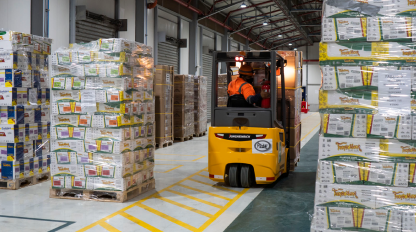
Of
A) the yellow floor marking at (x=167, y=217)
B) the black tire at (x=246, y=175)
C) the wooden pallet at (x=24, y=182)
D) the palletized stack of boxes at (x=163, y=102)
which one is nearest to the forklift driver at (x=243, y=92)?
the black tire at (x=246, y=175)

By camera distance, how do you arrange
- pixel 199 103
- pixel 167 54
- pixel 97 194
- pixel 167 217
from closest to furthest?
1. pixel 167 217
2. pixel 97 194
3. pixel 199 103
4. pixel 167 54

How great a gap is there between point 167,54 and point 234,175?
10.2m

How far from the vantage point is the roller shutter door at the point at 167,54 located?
15289 mm

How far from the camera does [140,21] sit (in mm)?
13039

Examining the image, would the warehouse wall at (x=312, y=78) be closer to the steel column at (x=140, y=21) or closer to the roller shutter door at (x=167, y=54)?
the roller shutter door at (x=167, y=54)

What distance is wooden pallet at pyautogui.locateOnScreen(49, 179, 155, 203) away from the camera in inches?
223

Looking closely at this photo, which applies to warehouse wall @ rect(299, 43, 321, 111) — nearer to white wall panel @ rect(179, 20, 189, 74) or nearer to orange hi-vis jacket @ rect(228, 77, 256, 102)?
white wall panel @ rect(179, 20, 189, 74)

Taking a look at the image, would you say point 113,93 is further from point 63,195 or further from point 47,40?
point 47,40

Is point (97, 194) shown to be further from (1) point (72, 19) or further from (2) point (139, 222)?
(1) point (72, 19)

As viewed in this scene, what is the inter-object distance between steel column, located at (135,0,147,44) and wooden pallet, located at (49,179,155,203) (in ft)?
25.3

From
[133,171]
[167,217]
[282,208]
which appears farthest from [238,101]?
[167,217]

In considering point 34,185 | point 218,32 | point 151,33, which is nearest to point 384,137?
point 34,185

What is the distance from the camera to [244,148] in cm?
644

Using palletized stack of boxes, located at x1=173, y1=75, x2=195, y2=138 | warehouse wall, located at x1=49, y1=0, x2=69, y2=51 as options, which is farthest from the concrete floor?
palletized stack of boxes, located at x1=173, y1=75, x2=195, y2=138
